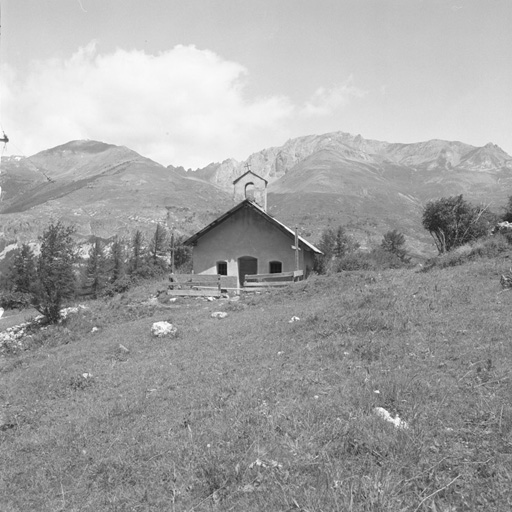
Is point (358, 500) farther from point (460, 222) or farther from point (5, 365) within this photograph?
point (460, 222)

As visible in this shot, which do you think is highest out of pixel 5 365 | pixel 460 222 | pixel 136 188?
pixel 136 188

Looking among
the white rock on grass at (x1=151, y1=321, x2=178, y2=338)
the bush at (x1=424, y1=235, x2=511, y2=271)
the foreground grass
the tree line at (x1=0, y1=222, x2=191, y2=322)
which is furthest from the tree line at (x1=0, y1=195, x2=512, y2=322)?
the foreground grass

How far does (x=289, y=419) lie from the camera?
5086 millimetres

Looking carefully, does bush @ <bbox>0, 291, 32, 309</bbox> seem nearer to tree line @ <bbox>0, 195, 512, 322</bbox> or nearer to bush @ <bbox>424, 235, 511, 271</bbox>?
tree line @ <bbox>0, 195, 512, 322</bbox>

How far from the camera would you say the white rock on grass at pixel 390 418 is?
4578 millimetres

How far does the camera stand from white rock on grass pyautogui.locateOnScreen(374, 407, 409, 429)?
4578 millimetres

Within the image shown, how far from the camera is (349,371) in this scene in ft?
22.0

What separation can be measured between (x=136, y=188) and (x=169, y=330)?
14339cm

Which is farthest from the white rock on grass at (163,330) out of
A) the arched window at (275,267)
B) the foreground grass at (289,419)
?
the arched window at (275,267)

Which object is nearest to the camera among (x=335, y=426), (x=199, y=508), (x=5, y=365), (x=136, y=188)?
(x=199, y=508)

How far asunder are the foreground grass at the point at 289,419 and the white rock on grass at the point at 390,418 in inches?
5.7

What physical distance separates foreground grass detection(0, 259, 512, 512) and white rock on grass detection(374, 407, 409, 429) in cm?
14

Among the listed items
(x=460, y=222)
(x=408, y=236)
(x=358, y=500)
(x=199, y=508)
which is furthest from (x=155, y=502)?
(x=408, y=236)

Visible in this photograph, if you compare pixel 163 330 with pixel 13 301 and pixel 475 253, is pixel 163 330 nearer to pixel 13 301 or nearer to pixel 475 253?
pixel 475 253
